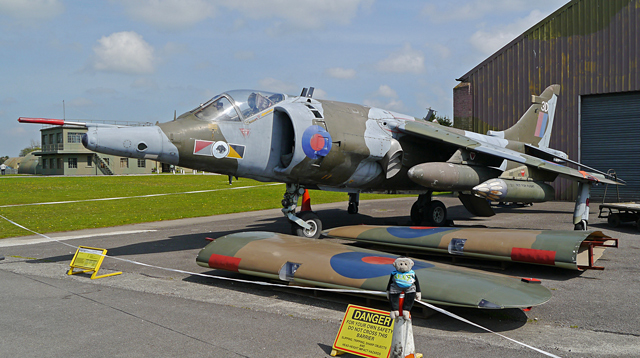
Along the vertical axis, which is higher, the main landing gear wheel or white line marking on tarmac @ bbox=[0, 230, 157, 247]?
the main landing gear wheel

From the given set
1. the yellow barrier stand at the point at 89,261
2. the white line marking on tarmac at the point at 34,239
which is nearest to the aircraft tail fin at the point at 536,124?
the yellow barrier stand at the point at 89,261

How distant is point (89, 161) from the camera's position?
7081 cm

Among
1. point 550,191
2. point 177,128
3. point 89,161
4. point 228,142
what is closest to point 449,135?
point 550,191

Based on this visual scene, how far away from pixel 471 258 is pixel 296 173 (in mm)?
4553

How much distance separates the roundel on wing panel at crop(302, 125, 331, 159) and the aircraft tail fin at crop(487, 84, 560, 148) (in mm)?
9535

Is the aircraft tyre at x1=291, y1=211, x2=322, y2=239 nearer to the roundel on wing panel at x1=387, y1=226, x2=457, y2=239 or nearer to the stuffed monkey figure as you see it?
the roundel on wing panel at x1=387, y1=226, x2=457, y2=239

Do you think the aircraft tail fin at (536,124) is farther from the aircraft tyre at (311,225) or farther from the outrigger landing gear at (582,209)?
the aircraft tyre at (311,225)

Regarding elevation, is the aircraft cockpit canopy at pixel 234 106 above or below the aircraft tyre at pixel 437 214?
above

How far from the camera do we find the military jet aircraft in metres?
9.62

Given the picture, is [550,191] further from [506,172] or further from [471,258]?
[471,258]

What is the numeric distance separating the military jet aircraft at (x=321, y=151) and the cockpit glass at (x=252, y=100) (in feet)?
0.09

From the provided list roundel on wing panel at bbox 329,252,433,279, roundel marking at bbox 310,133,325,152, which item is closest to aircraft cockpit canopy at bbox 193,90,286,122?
roundel marking at bbox 310,133,325,152

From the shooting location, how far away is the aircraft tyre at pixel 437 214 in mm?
15195

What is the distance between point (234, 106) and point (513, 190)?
7.92 metres
